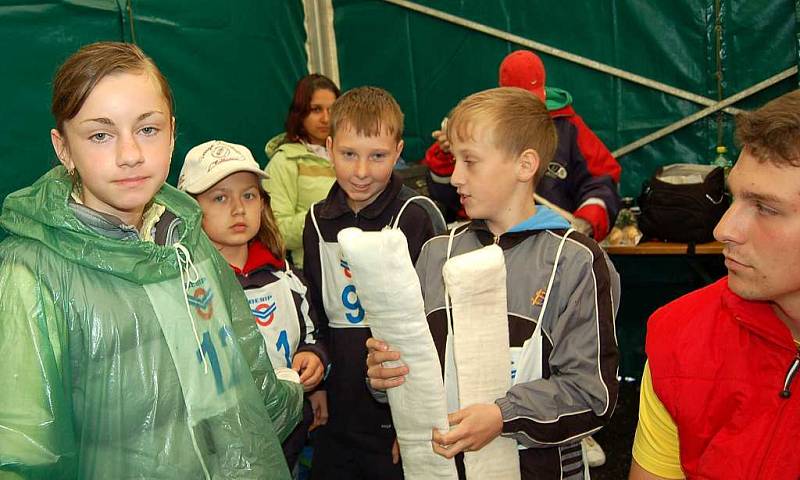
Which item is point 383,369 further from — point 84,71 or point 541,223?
point 84,71

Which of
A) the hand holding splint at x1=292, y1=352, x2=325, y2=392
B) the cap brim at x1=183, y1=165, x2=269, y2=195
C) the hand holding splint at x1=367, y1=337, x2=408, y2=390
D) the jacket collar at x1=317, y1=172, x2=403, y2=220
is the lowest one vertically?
the hand holding splint at x1=292, y1=352, x2=325, y2=392

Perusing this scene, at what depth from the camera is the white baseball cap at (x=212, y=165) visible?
88.0 inches

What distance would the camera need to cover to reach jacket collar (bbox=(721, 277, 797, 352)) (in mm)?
1346

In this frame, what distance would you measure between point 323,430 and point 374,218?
0.74 meters

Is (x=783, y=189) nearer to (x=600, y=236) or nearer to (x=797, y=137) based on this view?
(x=797, y=137)

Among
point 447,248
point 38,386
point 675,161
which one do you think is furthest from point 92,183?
point 675,161

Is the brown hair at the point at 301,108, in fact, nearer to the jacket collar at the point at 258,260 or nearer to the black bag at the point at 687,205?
the jacket collar at the point at 258,260

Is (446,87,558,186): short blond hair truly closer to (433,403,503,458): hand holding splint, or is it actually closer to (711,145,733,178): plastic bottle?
(433,403,503,458): hand holding splint

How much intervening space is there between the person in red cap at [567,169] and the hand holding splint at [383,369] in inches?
64.8

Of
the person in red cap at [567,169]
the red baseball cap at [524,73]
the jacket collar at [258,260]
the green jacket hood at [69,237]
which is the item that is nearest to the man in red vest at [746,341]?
the green jacket hood at [69,237]

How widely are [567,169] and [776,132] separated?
2.10 m

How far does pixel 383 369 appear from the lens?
1645 millimetres

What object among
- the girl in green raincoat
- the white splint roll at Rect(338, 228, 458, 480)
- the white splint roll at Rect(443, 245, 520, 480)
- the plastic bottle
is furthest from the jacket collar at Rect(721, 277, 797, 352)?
the plastic bottle

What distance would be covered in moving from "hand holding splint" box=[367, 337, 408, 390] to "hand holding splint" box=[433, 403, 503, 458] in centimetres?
14
